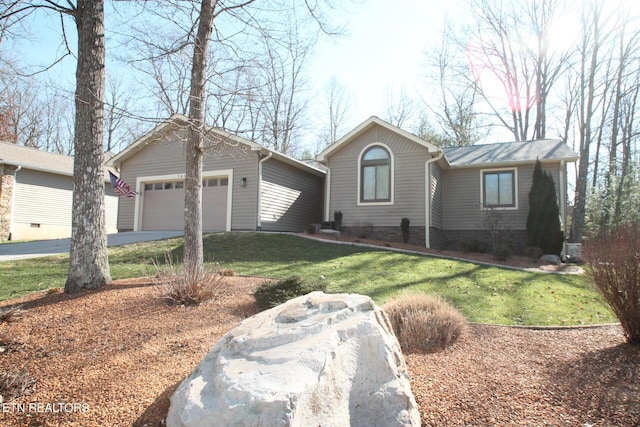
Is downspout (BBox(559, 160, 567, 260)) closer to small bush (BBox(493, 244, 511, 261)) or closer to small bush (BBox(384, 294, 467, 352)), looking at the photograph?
small bush (BBox(493, 244, 511, 261))

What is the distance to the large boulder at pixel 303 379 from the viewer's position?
1897mm

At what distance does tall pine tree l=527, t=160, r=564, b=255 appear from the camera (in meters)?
12.8

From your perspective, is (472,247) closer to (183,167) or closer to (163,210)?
(183,167)

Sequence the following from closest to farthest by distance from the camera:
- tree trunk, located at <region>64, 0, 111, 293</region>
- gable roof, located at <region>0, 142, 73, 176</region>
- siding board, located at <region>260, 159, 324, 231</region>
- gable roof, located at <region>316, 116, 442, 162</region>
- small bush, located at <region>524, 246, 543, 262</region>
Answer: tree trunk, located at <region>64, 0, 111, 293</region>, small bush, located at <region>524, 246, 543, 262</region>, gable roof, located at <region>316, 116, 442, 162</region>, siding board, located at <region>260, 159, 324, 231</region>, gable roof, located at <region>0, 142, 73, 176</region>

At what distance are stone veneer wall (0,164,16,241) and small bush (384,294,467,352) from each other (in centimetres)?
1846

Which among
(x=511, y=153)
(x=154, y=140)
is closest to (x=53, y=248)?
(x=154, y=140)

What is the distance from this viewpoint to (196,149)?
22.0ft

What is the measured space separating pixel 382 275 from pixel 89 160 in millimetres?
5613

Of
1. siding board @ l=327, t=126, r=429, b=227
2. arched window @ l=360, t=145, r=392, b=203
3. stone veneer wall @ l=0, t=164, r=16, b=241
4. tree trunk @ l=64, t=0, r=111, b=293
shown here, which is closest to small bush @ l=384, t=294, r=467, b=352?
tree trunk @ l=64, t=0, r=111, b=293

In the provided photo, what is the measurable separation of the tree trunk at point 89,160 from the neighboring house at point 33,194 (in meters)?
14.3

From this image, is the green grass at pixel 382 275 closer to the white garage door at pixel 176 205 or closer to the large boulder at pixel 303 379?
the white garage door at pixel 176 205

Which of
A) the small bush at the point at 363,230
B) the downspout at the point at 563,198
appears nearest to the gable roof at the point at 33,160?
the small bush at the point at 363,230

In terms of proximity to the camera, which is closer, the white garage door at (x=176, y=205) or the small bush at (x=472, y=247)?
the small bush at (x=472, y=247)

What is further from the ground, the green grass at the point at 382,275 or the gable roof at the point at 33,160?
the gable roof at the point at 33,160
